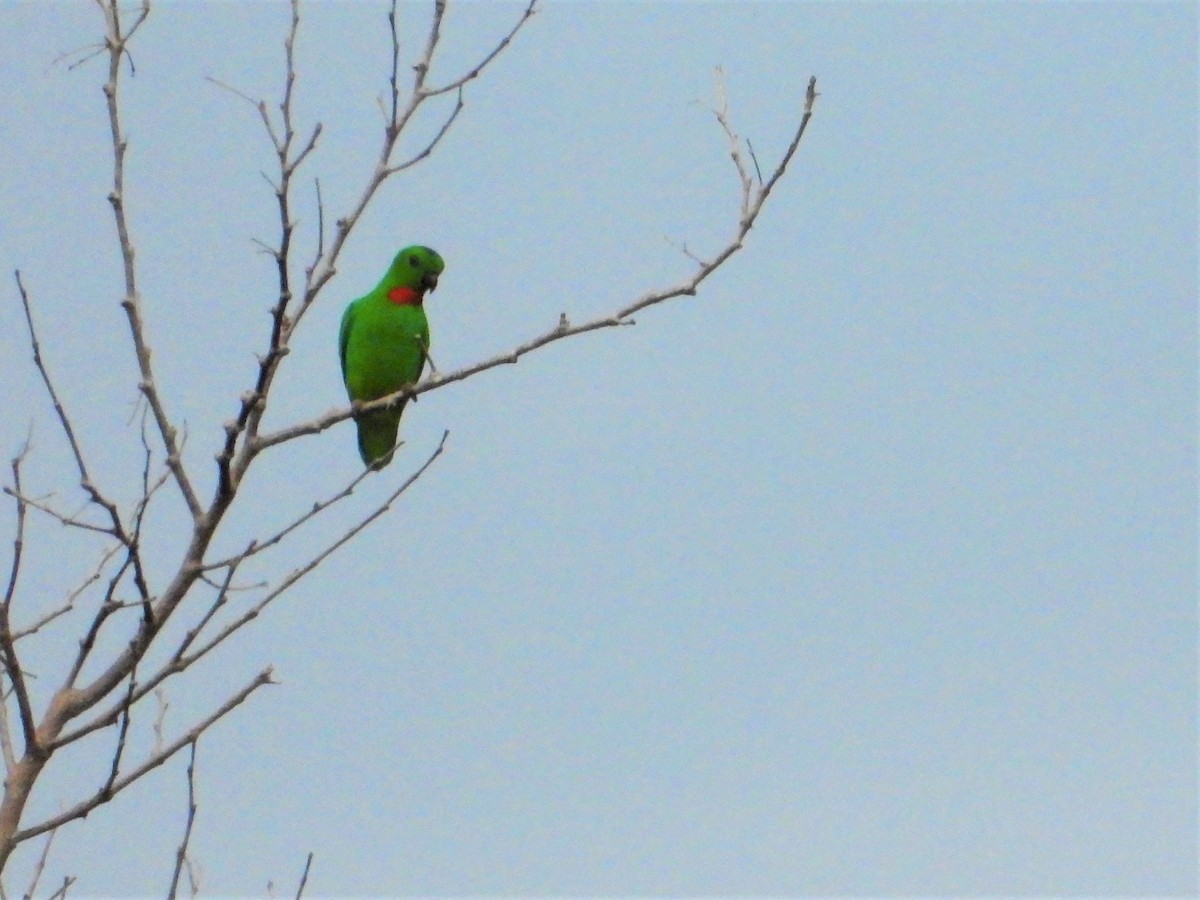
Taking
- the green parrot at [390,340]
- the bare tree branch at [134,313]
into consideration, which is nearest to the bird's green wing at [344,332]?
the green parrot at [390,340]

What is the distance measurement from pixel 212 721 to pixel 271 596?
11.2 inches

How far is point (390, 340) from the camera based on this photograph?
695 centimetres

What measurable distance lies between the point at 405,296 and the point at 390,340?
27cm

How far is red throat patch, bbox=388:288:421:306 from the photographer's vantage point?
7070 millimetres

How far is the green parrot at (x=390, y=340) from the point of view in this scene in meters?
6.95

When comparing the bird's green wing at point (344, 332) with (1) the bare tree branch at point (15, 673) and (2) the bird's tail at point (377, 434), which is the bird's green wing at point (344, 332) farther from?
(1) the bare tree branch at point (15, 673)

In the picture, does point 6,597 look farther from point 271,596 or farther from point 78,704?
point 271,596

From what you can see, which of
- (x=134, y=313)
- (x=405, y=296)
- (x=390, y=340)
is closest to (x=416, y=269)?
(x=405, y=296)

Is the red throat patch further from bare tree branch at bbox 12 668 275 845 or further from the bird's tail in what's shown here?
bare tree branch at bbox 12 668 275 845

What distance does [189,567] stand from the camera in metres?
3.24

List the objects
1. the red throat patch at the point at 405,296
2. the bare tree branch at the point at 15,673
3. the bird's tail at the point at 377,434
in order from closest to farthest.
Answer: the bare tree branch at the point at 15,673, the bird's tail at the point at 377,434, the red throat patch at the point at 405,296

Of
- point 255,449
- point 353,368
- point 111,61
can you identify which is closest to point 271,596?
point 255,449

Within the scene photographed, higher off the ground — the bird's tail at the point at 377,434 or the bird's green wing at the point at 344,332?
the bird's green wing at the point at 344,332

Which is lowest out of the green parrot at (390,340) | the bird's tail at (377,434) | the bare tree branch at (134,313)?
the bare tree branch at (134,313)
